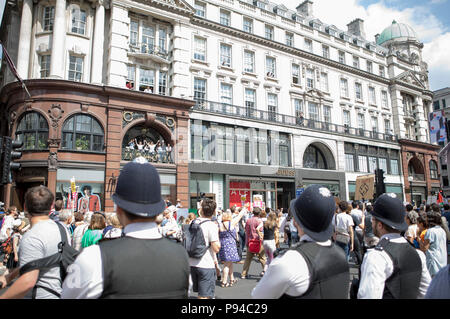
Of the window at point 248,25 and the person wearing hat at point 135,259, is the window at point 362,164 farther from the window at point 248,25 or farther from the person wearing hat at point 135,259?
the person wearing hat at point 135,259

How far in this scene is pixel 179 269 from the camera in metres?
2.06

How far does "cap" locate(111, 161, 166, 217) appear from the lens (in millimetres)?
2127

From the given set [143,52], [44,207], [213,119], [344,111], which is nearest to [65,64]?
[143,52]

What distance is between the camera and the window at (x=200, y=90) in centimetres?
2502

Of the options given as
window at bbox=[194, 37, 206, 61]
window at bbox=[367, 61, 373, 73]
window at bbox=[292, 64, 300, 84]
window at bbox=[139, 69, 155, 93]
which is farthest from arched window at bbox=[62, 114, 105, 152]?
window at bbox=[367, 61, 373, 73]

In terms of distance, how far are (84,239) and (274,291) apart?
4920 mm

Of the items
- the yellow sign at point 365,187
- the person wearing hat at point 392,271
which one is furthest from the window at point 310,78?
the person wearing hat at point 392,271

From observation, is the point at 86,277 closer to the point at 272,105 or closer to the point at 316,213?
the point at 316,213

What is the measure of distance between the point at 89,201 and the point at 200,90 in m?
11.9

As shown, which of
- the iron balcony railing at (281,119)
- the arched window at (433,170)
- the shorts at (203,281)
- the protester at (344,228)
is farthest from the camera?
the arched window at (433,170)

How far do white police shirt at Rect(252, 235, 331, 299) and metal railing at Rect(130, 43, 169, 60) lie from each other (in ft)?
75.5

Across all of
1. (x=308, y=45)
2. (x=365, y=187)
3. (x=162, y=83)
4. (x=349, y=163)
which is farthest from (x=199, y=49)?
(x=349, y=163)

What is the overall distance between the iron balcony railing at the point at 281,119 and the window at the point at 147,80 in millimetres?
3532
